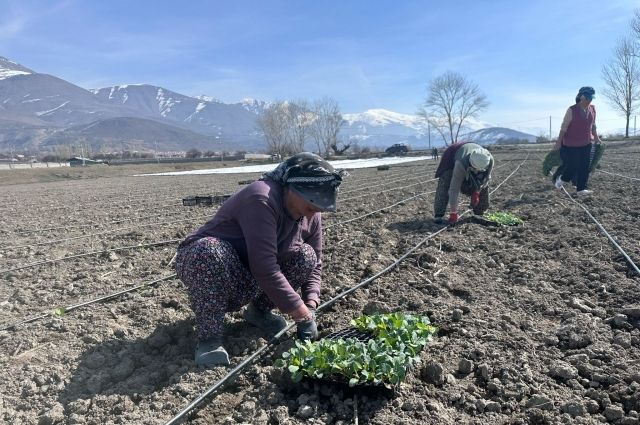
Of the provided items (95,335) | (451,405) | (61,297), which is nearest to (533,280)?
(451,405)

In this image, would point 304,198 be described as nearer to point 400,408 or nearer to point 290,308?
point 290,308

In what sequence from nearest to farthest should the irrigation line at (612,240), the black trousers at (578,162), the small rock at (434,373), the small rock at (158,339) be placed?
the small rock at (434,373) < the small rock at (158,339) < the irrigation line at (612,240) < the black trousers at (578,162)

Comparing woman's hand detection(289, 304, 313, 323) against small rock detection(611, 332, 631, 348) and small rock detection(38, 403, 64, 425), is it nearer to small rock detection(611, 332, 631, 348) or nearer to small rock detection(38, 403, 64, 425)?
small rock detection(38, 403, 64, 425)

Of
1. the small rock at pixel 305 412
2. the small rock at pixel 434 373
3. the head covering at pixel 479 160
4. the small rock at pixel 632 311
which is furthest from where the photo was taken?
the head covering at pixel 479 160

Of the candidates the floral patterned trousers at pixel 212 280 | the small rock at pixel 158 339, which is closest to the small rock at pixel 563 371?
the floral patterned trousers at pixel 212 280

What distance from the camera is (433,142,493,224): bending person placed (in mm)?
5828

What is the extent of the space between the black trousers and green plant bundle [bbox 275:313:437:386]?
6.49m

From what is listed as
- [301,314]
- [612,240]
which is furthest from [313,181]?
[612,240]

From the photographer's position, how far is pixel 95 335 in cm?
318

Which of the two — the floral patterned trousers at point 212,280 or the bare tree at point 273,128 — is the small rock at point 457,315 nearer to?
the floral patterned trousers at point 212,280

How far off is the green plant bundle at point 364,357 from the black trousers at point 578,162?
21.3 ft

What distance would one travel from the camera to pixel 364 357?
7.55 feet

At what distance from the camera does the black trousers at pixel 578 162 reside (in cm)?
787

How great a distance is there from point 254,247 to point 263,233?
0.08 metres
